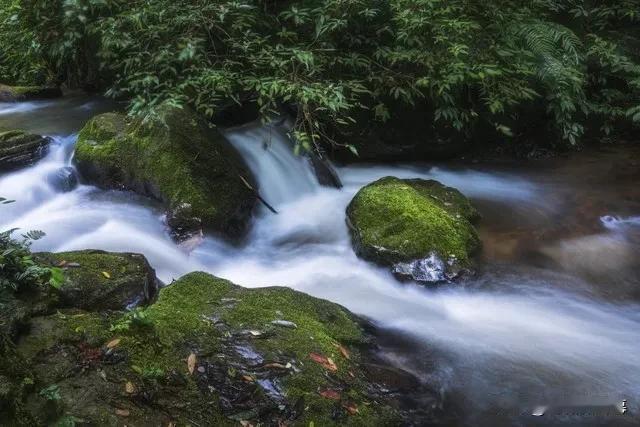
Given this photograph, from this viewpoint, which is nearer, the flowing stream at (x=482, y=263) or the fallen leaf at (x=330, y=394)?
the fallen leaf at (x=330, y=394)

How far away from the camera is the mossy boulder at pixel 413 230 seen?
16.0 ft

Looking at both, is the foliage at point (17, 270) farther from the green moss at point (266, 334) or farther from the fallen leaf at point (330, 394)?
the fallen leaf at point (330, 394)

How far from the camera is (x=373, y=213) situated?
5.43 metres

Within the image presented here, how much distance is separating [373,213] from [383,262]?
25.0 inches

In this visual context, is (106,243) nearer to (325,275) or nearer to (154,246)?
(154,246)

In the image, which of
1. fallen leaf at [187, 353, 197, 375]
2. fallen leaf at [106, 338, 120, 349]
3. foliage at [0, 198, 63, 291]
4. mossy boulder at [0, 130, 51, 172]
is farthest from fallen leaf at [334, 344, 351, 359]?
mossy boulder at [0, 130, 51, 172]

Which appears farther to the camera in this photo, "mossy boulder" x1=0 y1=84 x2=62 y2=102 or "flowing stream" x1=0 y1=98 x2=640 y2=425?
"mossy boulder" x1=0 y1=84 x2=62 y2=102

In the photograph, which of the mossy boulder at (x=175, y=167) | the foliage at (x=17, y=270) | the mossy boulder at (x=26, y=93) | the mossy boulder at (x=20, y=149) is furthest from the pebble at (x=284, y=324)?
the mossy boulder at (x=26, y=93)

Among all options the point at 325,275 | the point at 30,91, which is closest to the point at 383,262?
the point at 325,275

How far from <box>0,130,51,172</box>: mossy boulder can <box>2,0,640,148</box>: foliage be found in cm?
114

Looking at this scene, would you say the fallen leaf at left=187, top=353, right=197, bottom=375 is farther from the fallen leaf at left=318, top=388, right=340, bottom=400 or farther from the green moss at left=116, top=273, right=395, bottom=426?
the fallen leaf at left=318, top=388, right=340, bottom=400

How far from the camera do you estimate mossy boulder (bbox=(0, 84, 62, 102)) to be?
8.75 meters

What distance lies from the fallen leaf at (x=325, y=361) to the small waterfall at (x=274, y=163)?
10.7ft

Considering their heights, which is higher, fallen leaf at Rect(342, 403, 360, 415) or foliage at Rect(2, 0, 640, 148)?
foliage at Rect(2, 0, 640, 148)
